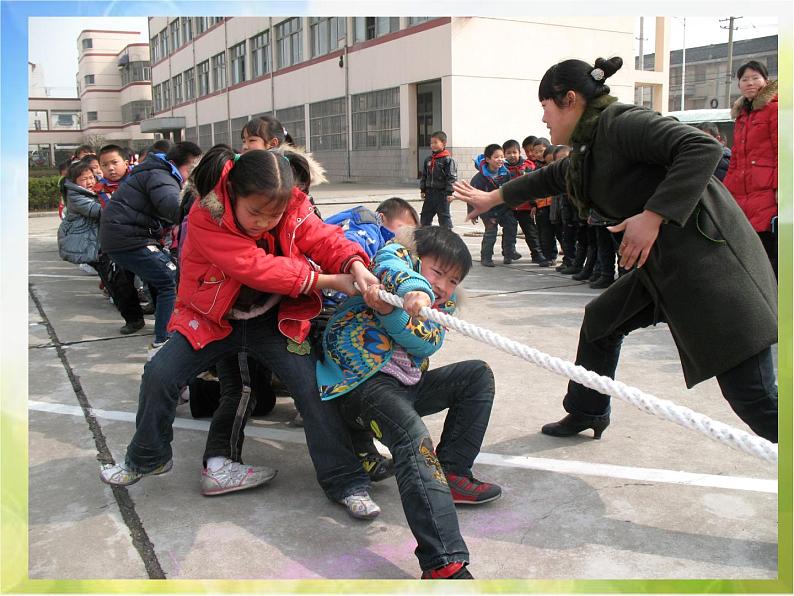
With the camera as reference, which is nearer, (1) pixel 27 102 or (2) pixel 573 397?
(1) pixel 27 102

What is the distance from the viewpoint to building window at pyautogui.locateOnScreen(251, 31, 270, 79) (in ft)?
97.3

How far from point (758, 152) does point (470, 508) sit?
3689 mm

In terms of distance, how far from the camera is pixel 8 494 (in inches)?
70.8

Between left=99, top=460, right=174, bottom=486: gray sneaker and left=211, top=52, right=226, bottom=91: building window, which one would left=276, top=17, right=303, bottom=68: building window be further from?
left=99, top=460, right=174, bottom=486: gray sneaker

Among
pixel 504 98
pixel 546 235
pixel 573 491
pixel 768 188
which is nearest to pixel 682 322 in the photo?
pixel 573 491

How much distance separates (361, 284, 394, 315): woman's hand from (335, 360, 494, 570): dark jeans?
0.25 meters

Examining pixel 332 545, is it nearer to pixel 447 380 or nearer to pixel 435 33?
pixel 447 380

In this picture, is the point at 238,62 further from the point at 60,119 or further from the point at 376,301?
the point at 376,301

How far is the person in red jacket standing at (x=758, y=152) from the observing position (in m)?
4.95

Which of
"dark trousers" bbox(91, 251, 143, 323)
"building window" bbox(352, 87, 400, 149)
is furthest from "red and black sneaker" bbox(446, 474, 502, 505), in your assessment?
"building window" bbox(352, 87, 400, 149)

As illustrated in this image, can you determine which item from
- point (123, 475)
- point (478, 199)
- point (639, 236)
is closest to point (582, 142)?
point (639, 236)

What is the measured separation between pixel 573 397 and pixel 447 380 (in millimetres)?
765

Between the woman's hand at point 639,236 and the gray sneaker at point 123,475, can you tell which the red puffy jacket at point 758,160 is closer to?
the woman's hand at point 639,236

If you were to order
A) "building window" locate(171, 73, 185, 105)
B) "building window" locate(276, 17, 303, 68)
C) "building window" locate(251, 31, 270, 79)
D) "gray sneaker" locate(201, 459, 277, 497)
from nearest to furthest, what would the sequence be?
"gray sneaker" locate(201, 459, 277, 497)
"building window" locate(276, 17, 303, 68)
"building window" locate(251, 31, 270, 79)
"building window" locate(171, 73, 185, 105)
